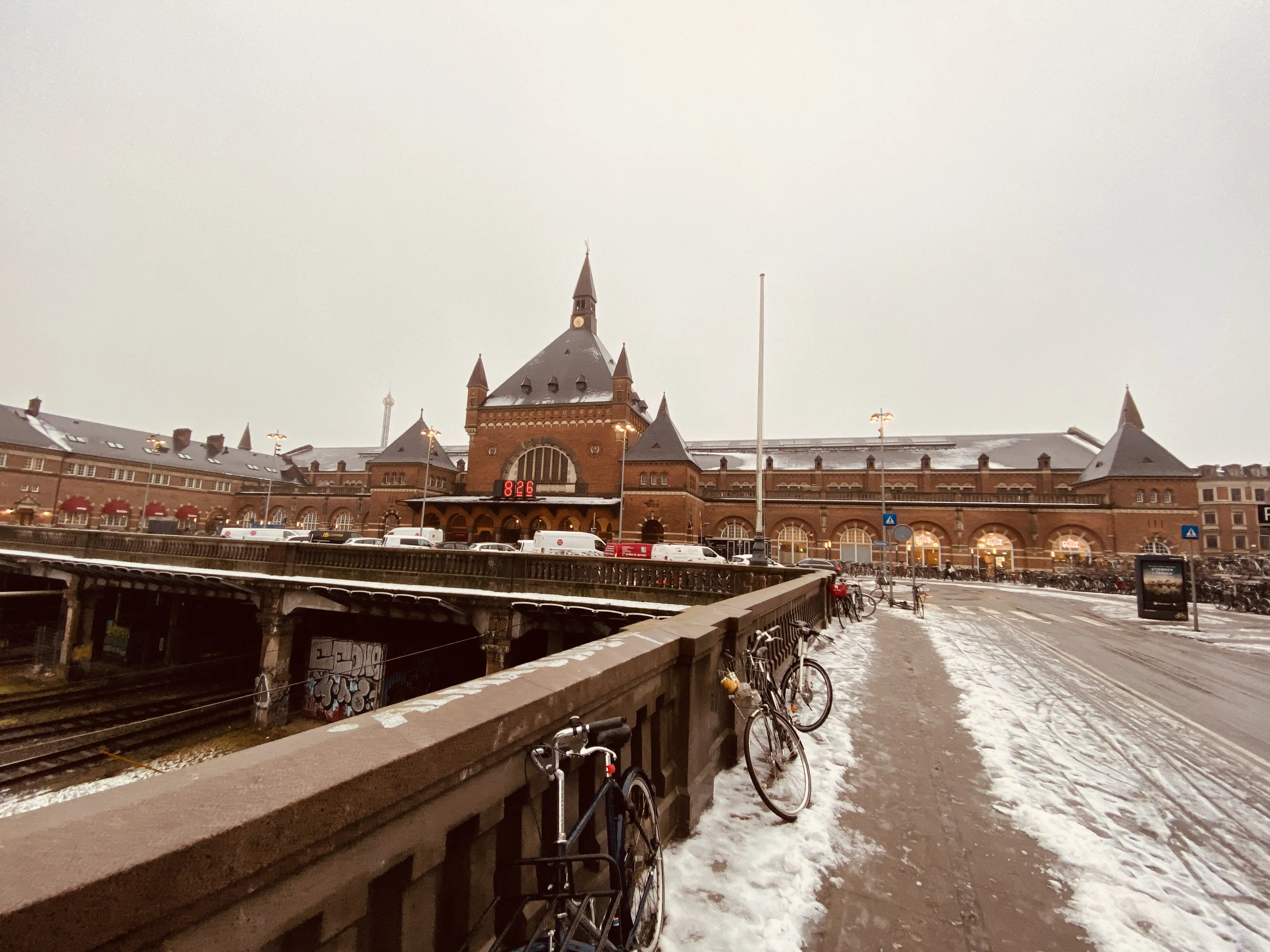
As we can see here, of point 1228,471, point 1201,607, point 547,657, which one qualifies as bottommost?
point 1201,607

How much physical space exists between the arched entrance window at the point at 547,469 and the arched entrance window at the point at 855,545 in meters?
22.2

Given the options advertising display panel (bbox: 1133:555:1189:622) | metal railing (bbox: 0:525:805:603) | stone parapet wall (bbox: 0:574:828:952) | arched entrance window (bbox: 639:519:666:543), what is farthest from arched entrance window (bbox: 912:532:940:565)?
stone parapet wall (bbox: 0:574:828:952)

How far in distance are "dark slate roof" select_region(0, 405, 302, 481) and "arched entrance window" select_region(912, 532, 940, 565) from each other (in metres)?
70.1

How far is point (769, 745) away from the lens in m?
5.11

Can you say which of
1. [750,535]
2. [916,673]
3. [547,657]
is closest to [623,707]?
[547,657]

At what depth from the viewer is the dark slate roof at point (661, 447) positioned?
43.6 metres

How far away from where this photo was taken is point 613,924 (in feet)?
9.23

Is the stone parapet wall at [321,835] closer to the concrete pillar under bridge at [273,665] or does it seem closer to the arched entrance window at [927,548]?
the concrete pillar under bridge at [273,665]

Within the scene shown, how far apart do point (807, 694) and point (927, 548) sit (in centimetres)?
4428

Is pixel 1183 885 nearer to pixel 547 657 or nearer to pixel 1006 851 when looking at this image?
pixel 1006 851

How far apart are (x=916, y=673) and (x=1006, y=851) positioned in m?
5.82

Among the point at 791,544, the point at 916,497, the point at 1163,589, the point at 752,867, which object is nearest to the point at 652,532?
the point at 791,544

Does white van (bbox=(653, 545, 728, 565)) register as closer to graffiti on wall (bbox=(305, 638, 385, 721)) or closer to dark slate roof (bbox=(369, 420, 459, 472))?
graffiti on wall (bbox=(305, 638, 385, 721))

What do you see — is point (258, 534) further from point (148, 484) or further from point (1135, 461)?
point (1135, 461)
